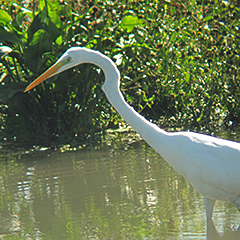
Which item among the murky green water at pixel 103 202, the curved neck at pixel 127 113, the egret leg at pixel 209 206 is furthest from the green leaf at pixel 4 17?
the egret leg at pixel 209 206

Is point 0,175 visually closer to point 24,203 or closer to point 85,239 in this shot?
point 24,203

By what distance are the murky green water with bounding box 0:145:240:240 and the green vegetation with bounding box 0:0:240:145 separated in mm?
880

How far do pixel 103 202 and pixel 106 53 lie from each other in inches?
92.7

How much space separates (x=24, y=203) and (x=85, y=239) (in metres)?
0.92

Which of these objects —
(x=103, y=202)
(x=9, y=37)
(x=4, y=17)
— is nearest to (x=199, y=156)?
(x=103, y=202)

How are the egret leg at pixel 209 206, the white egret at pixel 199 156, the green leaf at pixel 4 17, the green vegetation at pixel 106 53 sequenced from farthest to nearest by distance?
the green vegetation at pixel 106 53 < the green leaf at pixel 4 17 < the egret leg at pixel 209 206 < the white egret at pixel 199 156

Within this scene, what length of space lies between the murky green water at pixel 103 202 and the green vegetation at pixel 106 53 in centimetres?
88

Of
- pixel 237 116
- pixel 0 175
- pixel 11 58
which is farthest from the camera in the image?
pixel 237 116

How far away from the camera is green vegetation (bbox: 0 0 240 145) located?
4.59 metres

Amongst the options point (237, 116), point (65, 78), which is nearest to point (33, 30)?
point (65, 78)

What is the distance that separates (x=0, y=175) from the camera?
3979 millimetres

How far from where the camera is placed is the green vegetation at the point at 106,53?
459 centimetres

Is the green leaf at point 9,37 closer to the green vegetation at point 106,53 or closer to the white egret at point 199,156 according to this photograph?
the green vegetation at point 106,53

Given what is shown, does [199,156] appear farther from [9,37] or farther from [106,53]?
[9,37]
